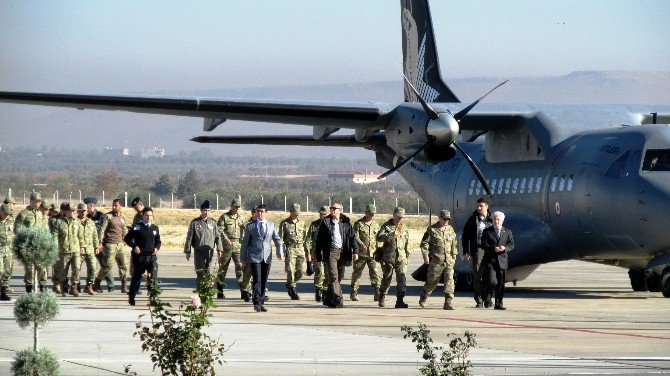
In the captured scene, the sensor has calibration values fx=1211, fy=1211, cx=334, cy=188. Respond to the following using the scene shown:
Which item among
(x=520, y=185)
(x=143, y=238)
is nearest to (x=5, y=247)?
(x=143, y=238)

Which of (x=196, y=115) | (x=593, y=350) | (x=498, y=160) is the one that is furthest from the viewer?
(x=498, y=160)

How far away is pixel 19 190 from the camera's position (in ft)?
354

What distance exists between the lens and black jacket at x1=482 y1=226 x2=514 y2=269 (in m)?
19.8

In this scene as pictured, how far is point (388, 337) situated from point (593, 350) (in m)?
2.55

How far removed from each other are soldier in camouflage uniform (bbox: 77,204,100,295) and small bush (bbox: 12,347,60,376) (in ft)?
43.7

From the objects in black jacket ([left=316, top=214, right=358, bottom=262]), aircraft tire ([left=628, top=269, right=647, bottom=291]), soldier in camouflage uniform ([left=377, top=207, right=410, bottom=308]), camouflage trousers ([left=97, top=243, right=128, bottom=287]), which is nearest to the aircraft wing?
camouflage trousers ([left=97, top=243, right=128, bottom=287])

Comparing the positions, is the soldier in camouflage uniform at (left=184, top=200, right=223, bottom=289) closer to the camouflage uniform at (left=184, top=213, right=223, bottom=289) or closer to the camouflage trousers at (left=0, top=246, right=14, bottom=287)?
the camouflage uniform at (left=184, top=213, right=223, bottom=289)

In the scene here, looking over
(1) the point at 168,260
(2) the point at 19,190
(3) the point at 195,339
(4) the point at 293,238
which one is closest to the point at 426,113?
(4) the point at 293,238

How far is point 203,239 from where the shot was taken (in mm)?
20844

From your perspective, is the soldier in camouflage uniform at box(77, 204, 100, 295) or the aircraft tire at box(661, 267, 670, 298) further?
the soldier in camouflage uniform at box(77, 204, 100, 295)

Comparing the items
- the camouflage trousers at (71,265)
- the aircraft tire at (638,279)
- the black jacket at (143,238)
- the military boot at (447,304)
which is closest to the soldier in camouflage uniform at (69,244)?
the camouflage trousers at (71,265)

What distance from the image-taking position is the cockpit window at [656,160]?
1997 cm

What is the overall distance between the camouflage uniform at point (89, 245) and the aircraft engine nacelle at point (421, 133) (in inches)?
225

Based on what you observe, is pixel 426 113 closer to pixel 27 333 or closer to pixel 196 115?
pixel 196 115
